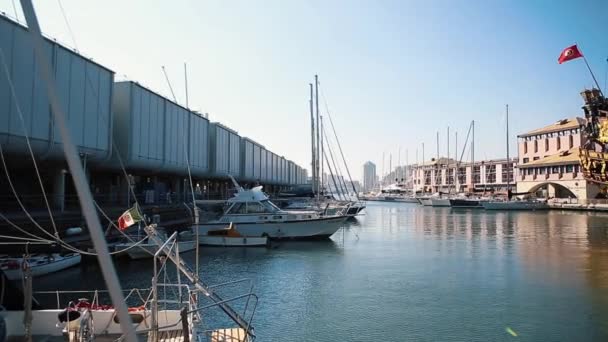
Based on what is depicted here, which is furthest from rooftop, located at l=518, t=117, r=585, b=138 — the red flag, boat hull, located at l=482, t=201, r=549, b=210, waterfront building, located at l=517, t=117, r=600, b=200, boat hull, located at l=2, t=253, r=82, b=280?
boat hull, located at l=2, t=253, r=82, b=280

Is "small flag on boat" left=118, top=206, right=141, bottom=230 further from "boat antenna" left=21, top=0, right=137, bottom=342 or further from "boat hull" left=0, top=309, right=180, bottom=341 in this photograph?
"boat antenna" left=21, top=0, right=137, bottom=342

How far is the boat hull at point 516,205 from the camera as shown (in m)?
94.4

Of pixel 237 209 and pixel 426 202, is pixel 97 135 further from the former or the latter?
pixel 426 202

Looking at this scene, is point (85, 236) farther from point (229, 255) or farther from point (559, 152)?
point (559, 152)

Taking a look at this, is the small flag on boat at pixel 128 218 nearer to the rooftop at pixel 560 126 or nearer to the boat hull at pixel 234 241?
the boat hull at pixel 234 241

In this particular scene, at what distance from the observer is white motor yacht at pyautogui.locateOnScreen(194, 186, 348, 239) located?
126 ft

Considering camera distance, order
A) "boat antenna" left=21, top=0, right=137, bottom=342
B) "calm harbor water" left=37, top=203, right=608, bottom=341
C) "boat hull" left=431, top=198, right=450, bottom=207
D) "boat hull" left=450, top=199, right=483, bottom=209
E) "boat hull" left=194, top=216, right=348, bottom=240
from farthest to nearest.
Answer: "boat hull" left=431, top=198, right=450, bottom=207
"boat hull" left=450, top=199, right=483, bottom=209
"boat hull" left=194, top=216, right=348, bottom=240
"calm harbor water" left=37, top=203, right=608, bottom=341
"boat antenna" left=21, top=0, right=137, bottom=342

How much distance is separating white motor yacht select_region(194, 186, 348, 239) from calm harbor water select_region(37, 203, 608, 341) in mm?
1709

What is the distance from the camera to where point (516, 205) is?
95938 mm

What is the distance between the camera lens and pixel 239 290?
843 inches

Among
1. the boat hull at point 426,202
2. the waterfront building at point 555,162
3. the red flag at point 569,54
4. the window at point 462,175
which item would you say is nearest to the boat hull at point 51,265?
the red flag at point 569,54

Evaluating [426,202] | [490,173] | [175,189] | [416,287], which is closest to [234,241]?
[416,287]

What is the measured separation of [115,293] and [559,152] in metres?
126

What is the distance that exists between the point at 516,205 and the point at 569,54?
59842 millimetres
